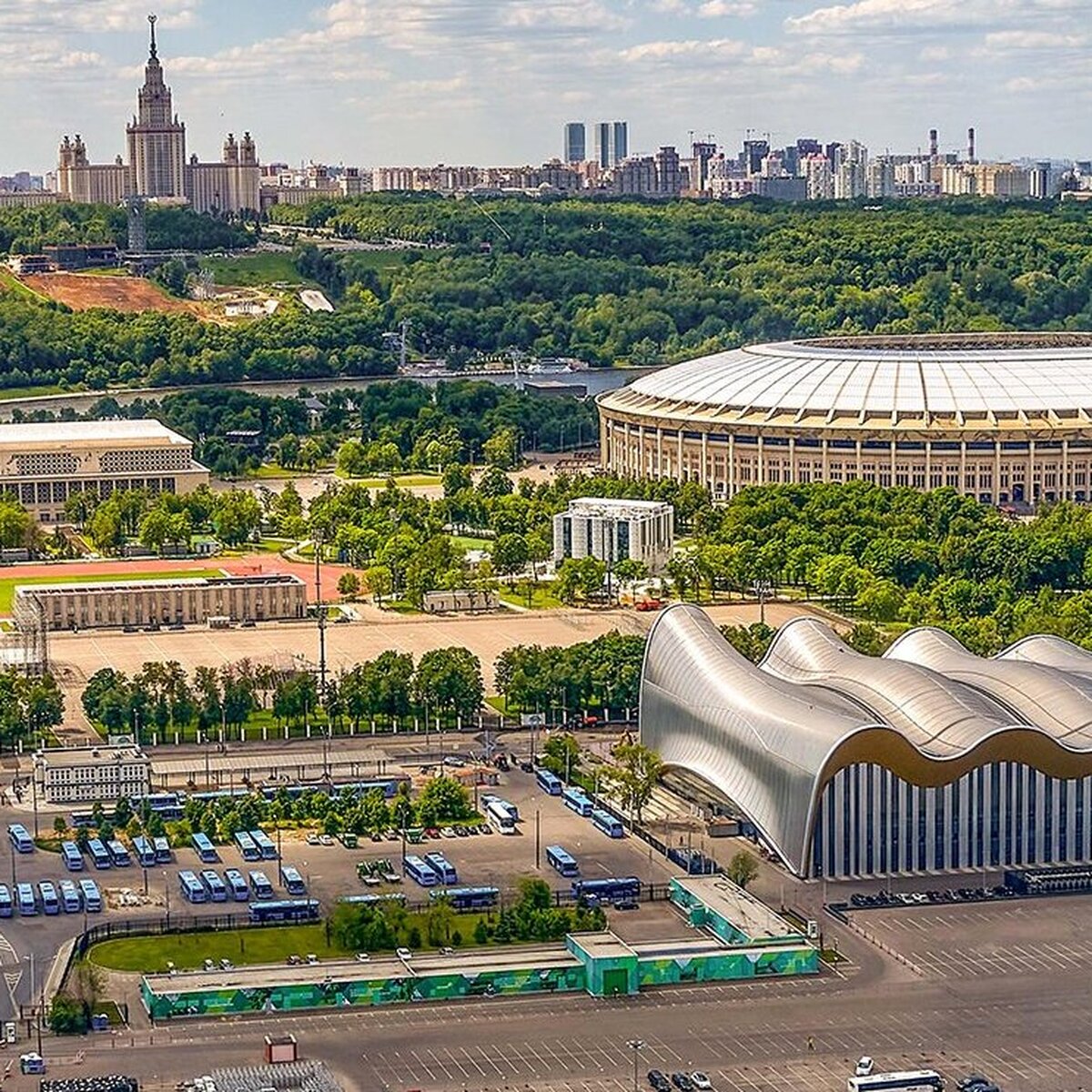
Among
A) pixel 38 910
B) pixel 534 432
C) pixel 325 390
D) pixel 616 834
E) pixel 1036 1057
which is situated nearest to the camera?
pixel 1036 1057

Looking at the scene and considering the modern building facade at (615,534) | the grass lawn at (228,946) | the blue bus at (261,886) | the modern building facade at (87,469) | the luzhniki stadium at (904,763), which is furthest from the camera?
the modern building facade at (87,469)

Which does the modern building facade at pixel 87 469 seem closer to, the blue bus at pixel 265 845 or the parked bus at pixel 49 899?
the blue bus at pixel 265 845

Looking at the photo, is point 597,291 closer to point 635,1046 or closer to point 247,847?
point 247,847

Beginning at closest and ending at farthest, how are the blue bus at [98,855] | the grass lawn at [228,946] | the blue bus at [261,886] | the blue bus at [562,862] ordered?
the grass lawn at [228,946], the blue bus at [261,886], the blue bus at [562,862], the blue bus at [98,855]

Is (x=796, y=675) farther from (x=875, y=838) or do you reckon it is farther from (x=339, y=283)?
(x=339, y=283)

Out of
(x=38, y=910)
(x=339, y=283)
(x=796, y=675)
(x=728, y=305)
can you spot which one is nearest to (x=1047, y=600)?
(x=796, y=675)

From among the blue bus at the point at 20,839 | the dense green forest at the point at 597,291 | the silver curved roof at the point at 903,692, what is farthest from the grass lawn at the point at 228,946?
the dense green forest at the point at 597,291

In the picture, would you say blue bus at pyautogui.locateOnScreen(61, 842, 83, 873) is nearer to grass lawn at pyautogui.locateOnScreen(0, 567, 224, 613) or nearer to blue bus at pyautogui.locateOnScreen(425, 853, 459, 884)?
blue bus at pyautogui.locateOnScreen(425, 853, 459, 884)
